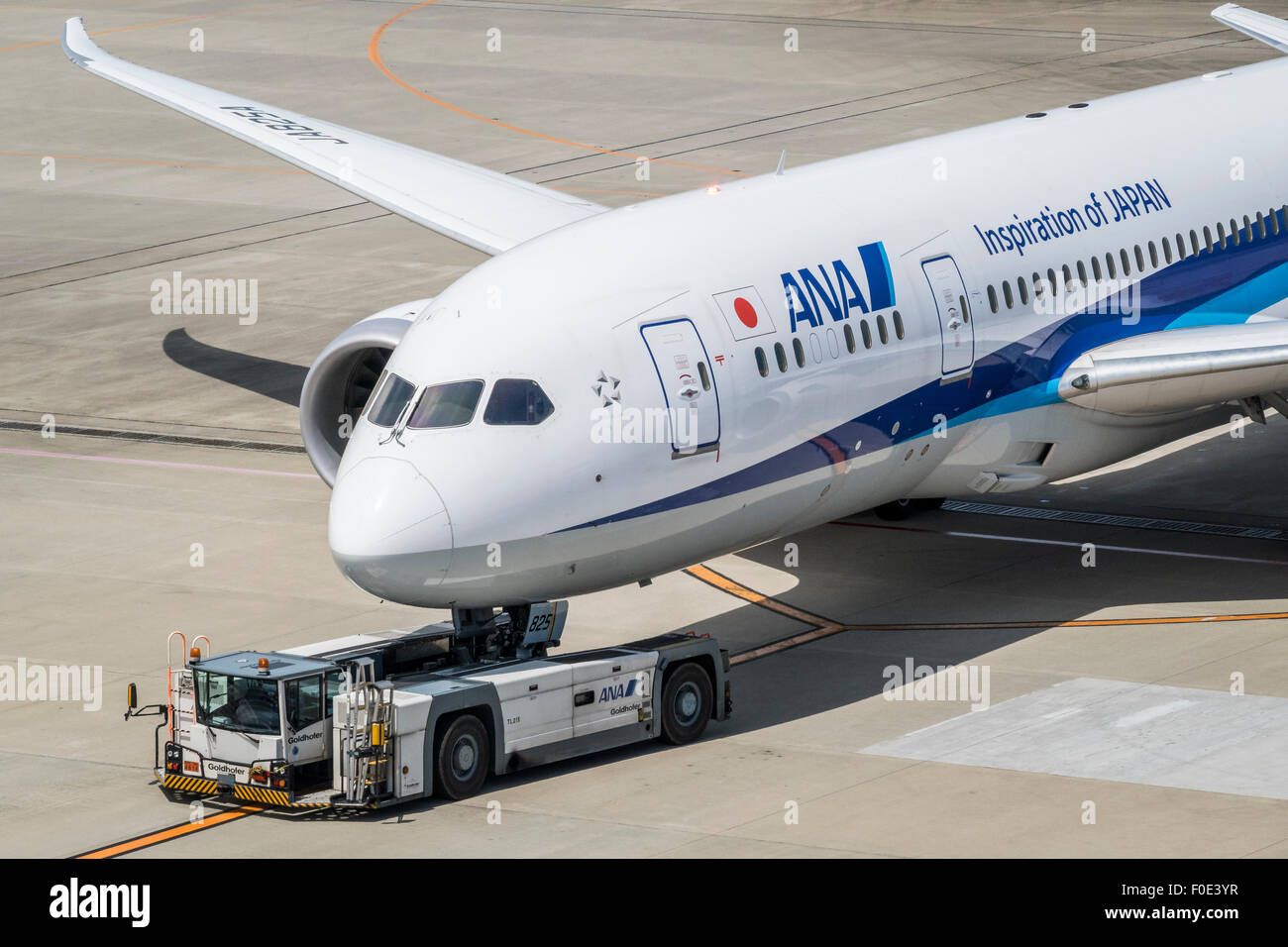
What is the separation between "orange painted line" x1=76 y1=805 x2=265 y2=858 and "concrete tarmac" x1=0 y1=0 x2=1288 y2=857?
0.06m

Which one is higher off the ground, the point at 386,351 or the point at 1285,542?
the point at 386,351

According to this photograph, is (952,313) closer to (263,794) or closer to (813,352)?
(813,352)

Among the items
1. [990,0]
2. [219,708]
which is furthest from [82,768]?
[990,0]

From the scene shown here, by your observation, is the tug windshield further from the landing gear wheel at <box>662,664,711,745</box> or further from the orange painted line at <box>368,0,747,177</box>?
the orange painted line at <box>368,0,747,177</box>

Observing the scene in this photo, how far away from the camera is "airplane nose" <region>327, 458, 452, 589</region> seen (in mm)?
18844

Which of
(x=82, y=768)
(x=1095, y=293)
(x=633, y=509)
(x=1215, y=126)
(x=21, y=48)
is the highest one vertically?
(x=21, y=48)

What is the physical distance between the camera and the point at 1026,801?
1788cm

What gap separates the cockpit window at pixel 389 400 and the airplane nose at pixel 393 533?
76 cm

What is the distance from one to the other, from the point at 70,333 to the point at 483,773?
873 inches

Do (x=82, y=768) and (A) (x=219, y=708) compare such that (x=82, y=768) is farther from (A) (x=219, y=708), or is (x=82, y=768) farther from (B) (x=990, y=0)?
(B) (x=990, y=0)

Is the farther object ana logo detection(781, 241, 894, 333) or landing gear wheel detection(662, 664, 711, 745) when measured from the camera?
ana logo detection(781, 241, 894, 333)

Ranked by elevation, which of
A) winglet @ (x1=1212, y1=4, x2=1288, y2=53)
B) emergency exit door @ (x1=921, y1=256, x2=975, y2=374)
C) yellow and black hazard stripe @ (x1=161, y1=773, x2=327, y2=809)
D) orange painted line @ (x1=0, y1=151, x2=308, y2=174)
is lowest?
yellow and black hazard stripe @ (x1=161, y1=773, x2=327, y2=809)

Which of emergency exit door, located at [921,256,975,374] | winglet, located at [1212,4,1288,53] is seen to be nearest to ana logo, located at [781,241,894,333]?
emergency exit door, located at [921,256,975,374]

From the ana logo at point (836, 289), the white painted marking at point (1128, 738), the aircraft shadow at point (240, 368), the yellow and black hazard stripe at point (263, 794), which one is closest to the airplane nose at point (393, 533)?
the yellow and black hazard stripe at point (263, 794)
